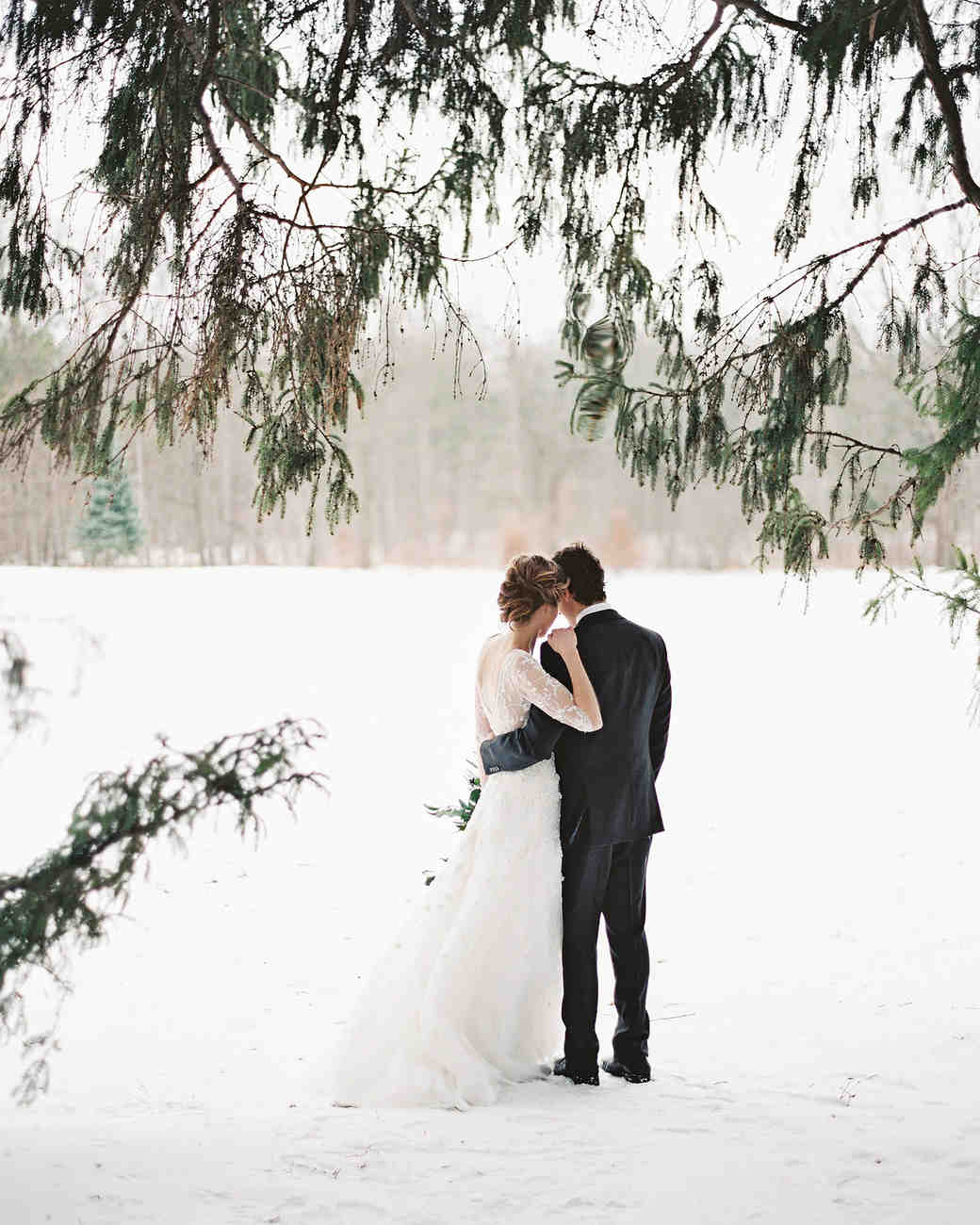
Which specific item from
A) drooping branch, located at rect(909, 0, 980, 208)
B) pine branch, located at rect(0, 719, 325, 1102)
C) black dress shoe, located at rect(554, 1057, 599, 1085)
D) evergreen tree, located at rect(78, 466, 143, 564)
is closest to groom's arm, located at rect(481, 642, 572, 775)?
black dress shoe, located at rect(554, 1057, 599, 1085)

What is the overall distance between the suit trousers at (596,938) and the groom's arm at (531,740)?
0.91 ft

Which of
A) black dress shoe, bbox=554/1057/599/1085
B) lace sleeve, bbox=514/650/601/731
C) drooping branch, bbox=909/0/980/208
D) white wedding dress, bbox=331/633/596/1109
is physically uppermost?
drooping branch, bbox=909/0/980/208

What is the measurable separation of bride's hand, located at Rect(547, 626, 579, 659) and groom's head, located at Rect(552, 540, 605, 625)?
0.30 feet

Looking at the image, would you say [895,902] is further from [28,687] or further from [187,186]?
[28,687]

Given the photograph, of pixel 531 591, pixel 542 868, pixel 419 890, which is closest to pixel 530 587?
pixel 531 591

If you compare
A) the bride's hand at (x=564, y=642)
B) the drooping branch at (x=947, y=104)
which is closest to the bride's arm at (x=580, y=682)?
the bride's hand at (x=564, y=642)

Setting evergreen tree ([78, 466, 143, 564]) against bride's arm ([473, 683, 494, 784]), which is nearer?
bride's arm ([473, 683, 494, 784])

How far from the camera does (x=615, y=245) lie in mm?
3260

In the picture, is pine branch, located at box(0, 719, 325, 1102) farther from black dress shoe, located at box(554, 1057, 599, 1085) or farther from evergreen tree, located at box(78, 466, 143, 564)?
evergreen tree, located at box(78, 466, 143, 564)

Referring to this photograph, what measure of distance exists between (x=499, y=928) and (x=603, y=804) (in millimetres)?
423

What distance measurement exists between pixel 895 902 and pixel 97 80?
556 cm

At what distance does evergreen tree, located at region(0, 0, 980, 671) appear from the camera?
3.15m

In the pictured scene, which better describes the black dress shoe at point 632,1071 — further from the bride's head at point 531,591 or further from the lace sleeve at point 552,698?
the bride's head at point 531,591

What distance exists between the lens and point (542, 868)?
325 centimetres
